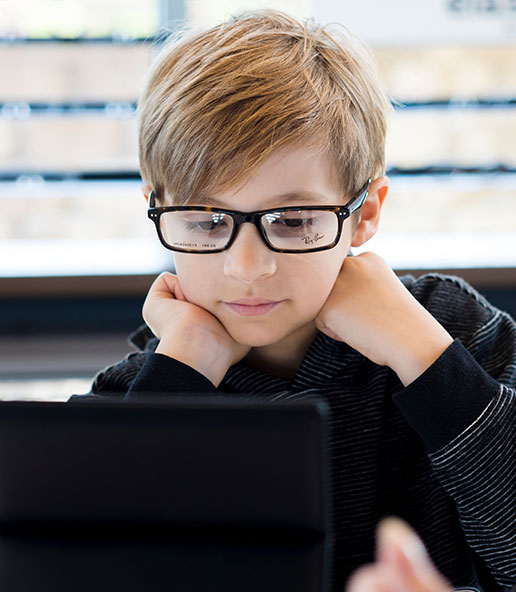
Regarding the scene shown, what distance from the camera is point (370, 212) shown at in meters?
1.02

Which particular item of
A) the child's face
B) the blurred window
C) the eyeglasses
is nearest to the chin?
the child's face

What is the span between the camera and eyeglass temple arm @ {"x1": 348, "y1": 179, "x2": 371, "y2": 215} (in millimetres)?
891

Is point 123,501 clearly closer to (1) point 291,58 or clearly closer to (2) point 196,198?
(2) point 196,198

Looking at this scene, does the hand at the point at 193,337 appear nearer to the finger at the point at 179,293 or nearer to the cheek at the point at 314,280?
the finger at the point at 179,293

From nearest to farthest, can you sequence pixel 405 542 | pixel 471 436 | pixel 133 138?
pixel 405 542
pixel 471 436
pixel 133 138

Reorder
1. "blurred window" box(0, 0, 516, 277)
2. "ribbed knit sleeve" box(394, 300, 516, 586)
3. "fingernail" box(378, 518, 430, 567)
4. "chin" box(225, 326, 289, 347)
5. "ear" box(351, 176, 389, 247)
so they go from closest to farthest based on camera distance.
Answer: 1. "fingernail" box(378, 518, 430, 567)
2. "ribbed knit sleeve" box(394, 300, 516, 586)
3. "chin" box(225, 326, 289, 347)
4. "ear" box(351, 176, 389, 247)
5. "blurred window" box(0, 0, 516, 277)

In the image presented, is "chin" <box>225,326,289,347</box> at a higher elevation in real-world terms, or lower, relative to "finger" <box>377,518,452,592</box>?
lower

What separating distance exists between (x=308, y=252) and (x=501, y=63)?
1409 mm

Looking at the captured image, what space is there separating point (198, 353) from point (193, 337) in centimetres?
3

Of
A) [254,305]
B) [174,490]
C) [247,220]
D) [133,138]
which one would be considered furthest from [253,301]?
[133,138]

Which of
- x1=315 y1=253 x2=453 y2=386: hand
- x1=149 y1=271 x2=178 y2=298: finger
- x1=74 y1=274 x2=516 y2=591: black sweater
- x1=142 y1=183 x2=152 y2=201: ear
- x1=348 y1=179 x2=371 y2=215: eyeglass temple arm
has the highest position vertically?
x1=348 y1=179 x2=371 y2=215: eyeglass temple arm

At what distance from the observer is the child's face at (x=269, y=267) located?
0.83 metres

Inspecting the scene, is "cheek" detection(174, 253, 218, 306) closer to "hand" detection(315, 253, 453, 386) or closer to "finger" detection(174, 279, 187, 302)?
"finger" detection(174, 279, 187, 302)

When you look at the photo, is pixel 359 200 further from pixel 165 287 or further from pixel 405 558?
pixel 405 558
